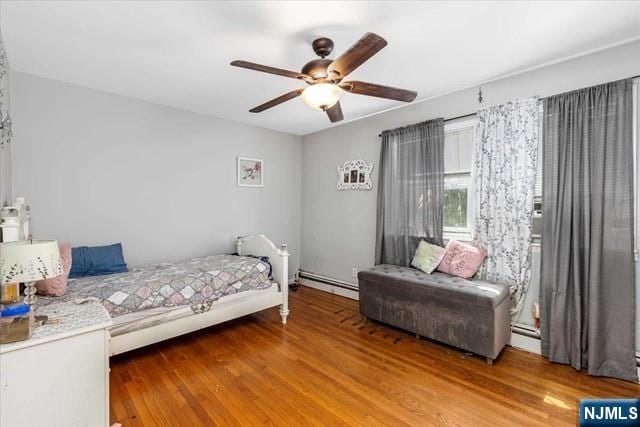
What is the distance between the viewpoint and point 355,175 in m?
3.94

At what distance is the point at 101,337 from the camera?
1.42 metres

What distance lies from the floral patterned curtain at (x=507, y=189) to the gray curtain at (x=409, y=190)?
395mm

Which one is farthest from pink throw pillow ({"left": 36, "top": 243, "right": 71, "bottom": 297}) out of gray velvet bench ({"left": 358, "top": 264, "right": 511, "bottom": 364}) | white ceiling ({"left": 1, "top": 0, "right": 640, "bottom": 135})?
gray velvet bench ({"left": 358, "top": 264, "right": 511, "bottom": 364})

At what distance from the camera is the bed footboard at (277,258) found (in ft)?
10.4

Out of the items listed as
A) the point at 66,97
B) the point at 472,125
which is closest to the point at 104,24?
the point at 66,97

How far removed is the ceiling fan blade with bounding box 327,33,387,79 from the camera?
4.83ft

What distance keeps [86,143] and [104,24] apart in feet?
4.67

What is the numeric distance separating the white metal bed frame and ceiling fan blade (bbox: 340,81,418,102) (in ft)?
6.07

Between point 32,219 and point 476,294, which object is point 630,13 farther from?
point 32,219

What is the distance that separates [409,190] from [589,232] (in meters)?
1.53

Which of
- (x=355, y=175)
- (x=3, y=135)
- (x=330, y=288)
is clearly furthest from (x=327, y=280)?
(x=3, y=135)

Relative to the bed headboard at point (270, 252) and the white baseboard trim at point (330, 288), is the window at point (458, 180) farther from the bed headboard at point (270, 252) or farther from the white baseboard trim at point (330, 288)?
the bed headboard at point (270, 252)

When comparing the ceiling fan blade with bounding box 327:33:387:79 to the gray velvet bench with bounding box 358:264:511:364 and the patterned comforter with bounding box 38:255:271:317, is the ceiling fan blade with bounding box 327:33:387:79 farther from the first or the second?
the patterned comforter with bounding box 38:255:271:317

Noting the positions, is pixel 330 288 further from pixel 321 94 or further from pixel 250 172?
pixel 321 94
